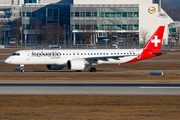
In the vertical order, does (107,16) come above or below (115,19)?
above

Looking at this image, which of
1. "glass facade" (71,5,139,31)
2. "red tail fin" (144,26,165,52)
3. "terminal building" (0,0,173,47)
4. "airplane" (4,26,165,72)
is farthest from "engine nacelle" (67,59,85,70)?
"glass facade" (71,5,139,31)

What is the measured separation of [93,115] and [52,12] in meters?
126

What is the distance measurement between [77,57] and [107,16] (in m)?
76.0

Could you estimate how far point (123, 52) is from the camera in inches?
2506

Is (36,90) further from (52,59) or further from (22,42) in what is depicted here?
(22,42)

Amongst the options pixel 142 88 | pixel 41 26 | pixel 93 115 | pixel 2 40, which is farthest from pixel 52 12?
pixel 93 115

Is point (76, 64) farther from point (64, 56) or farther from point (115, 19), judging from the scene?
point (115, 19)

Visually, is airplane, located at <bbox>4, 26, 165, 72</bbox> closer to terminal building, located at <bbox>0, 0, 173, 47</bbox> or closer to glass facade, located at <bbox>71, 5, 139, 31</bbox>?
terminal building, located at <bbox>0, 0, 173, 47</bbox>

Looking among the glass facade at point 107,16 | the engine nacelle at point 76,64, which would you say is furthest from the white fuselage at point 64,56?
the glass facade at point 107,16

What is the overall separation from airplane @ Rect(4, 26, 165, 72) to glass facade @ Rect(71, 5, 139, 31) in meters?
73.2

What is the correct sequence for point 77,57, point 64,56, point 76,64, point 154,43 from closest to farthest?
point 76,64, point 64,56, point 77,57, point 154,43

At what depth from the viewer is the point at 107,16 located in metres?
138

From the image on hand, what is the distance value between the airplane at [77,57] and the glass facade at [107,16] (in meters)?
73.2

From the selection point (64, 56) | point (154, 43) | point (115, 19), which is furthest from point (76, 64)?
point (115, 19)
